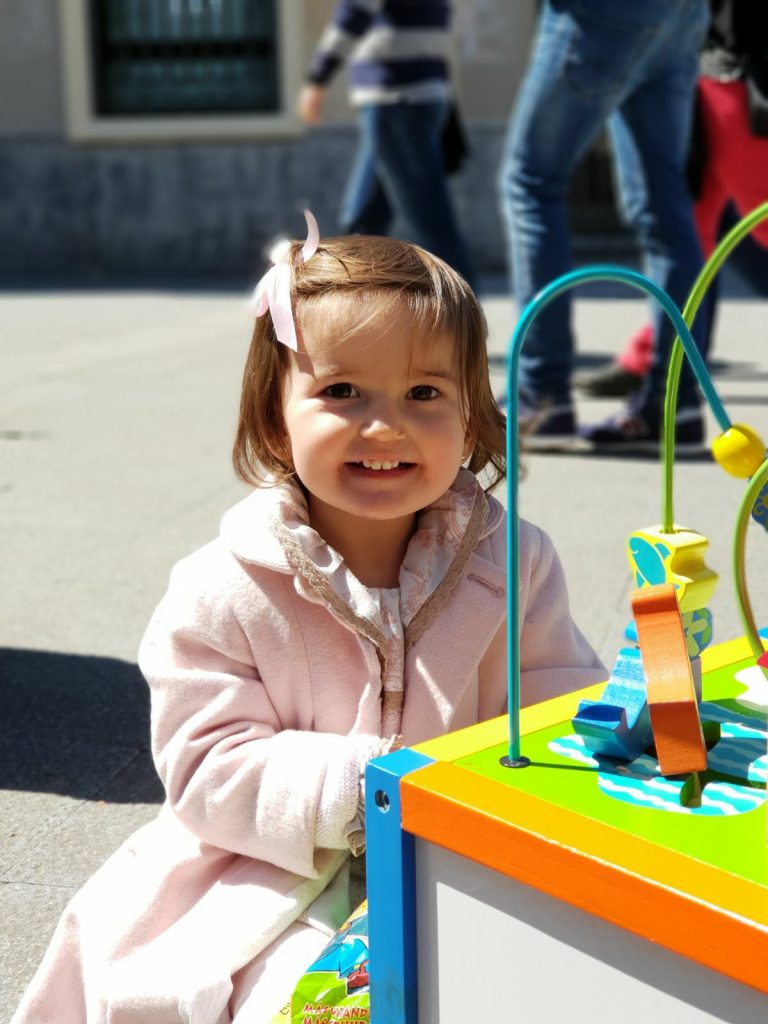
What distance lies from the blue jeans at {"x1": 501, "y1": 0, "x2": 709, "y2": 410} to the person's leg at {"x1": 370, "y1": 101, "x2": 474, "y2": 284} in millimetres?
1190

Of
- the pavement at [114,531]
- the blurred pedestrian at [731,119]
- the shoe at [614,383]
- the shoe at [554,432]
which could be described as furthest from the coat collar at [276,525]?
the shoe at [614,383]

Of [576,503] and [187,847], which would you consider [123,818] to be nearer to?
[187,847]

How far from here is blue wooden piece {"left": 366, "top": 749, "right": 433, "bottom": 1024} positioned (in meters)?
1.25

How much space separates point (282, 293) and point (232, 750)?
0.46 metres

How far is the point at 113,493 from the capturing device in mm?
3994

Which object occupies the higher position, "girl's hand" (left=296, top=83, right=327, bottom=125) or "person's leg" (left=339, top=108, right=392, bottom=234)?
"girl's hand" (left=296, top=83, right=327, bottom=125)

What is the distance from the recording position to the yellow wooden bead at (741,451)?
1423mm

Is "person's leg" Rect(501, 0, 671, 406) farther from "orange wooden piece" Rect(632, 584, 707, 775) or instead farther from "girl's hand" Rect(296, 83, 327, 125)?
"orange wooden piece" Rect(632, 584, 707, 775)

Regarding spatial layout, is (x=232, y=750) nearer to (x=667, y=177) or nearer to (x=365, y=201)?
(x=667, y=177)

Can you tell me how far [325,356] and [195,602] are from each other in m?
0.28

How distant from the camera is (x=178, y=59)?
34.2 feet

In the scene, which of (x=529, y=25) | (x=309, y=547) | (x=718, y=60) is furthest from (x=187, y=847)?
(x=529, y=25)

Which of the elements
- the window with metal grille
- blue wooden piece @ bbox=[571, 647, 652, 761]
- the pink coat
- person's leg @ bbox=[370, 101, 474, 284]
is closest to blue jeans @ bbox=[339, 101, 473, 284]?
person's leg @ bbox=[370, 101, 474, 284]

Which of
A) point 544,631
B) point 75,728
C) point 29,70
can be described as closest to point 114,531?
point 75,728
